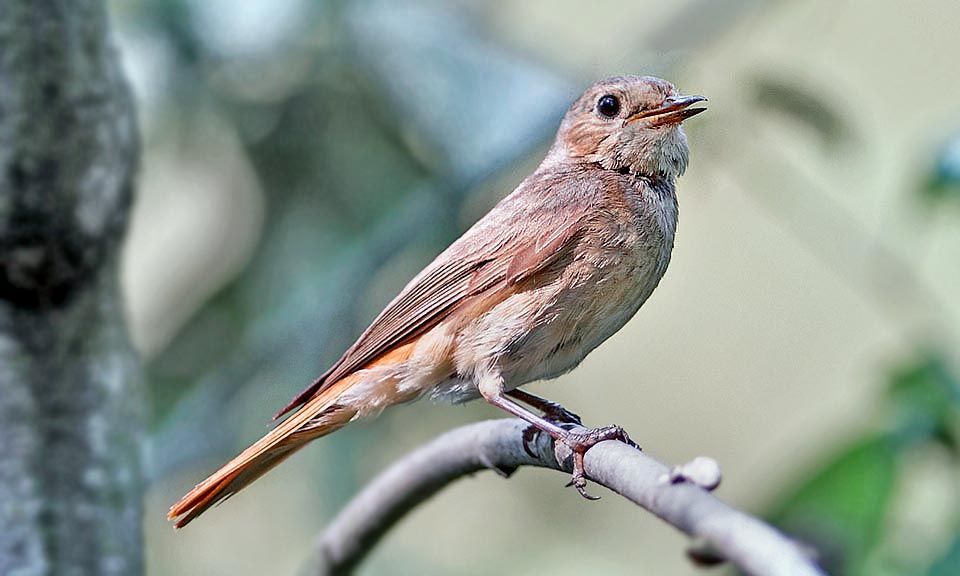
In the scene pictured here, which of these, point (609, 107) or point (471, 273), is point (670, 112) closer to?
point (609, 107)

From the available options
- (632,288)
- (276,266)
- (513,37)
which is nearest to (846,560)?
(632,288)

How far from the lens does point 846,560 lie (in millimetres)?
2926

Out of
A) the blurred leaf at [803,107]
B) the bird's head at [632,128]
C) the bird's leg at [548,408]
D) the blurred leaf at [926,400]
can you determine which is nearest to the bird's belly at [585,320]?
the bird's leg at [548,408]

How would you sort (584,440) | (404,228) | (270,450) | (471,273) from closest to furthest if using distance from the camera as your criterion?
1. (584,440)
2. (270,450)
3. (471,273)
4. (404,228)

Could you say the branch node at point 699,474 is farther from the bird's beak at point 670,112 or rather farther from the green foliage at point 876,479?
the bird's beak at point 670,112

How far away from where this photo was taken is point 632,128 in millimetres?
3453

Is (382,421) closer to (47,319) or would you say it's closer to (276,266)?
(276,266)

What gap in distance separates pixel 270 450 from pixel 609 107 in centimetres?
130

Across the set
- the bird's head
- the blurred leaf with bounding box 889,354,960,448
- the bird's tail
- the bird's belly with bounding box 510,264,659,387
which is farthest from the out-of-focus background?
the bird's belly with bounding box 510,264,659,387

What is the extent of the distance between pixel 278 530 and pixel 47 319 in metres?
2.59

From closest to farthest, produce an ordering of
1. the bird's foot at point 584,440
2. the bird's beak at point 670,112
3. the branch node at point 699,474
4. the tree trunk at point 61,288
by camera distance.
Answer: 1. the branch node at point 699,474
2. the bird's foot at point 584,440
3. the tree trunk at point 61,288
4. the bird's beak at point 670,112

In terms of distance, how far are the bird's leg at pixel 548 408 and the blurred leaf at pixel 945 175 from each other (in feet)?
3.51

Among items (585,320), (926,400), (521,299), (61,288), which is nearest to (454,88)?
(521,299)

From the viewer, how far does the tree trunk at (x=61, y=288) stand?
274cm
